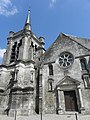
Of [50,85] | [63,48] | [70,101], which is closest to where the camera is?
[70,101]

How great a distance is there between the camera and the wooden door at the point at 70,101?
13.0 meters

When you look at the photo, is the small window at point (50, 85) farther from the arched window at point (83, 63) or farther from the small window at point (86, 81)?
the arched window at point (83, 63)

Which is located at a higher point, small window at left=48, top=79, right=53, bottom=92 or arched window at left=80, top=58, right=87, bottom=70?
arched window at left=80, top=58, right=87, bottom=70

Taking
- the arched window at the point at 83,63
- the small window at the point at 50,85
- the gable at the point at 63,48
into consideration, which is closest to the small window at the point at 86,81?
the arched window at the point at 83,63

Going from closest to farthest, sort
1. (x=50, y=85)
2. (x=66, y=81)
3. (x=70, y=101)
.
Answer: (x=70, y=101), (x=66, y=81), (x=50, y=85)

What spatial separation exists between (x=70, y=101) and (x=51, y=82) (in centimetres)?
306

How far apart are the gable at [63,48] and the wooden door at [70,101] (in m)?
4.81

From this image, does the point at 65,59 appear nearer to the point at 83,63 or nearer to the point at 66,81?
the point at 83,63

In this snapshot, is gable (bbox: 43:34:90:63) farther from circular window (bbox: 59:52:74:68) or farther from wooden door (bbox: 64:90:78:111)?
wooden door (bbox: 64:90:78:111)

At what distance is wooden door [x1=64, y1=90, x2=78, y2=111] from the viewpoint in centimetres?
1305

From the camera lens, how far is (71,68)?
49.1 ft

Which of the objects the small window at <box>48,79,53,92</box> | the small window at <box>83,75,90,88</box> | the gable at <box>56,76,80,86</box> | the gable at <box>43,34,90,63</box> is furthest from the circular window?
the small window at <box>83,75,90,88</box>

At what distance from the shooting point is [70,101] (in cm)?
1351

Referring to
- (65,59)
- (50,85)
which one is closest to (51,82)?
(50,85)
